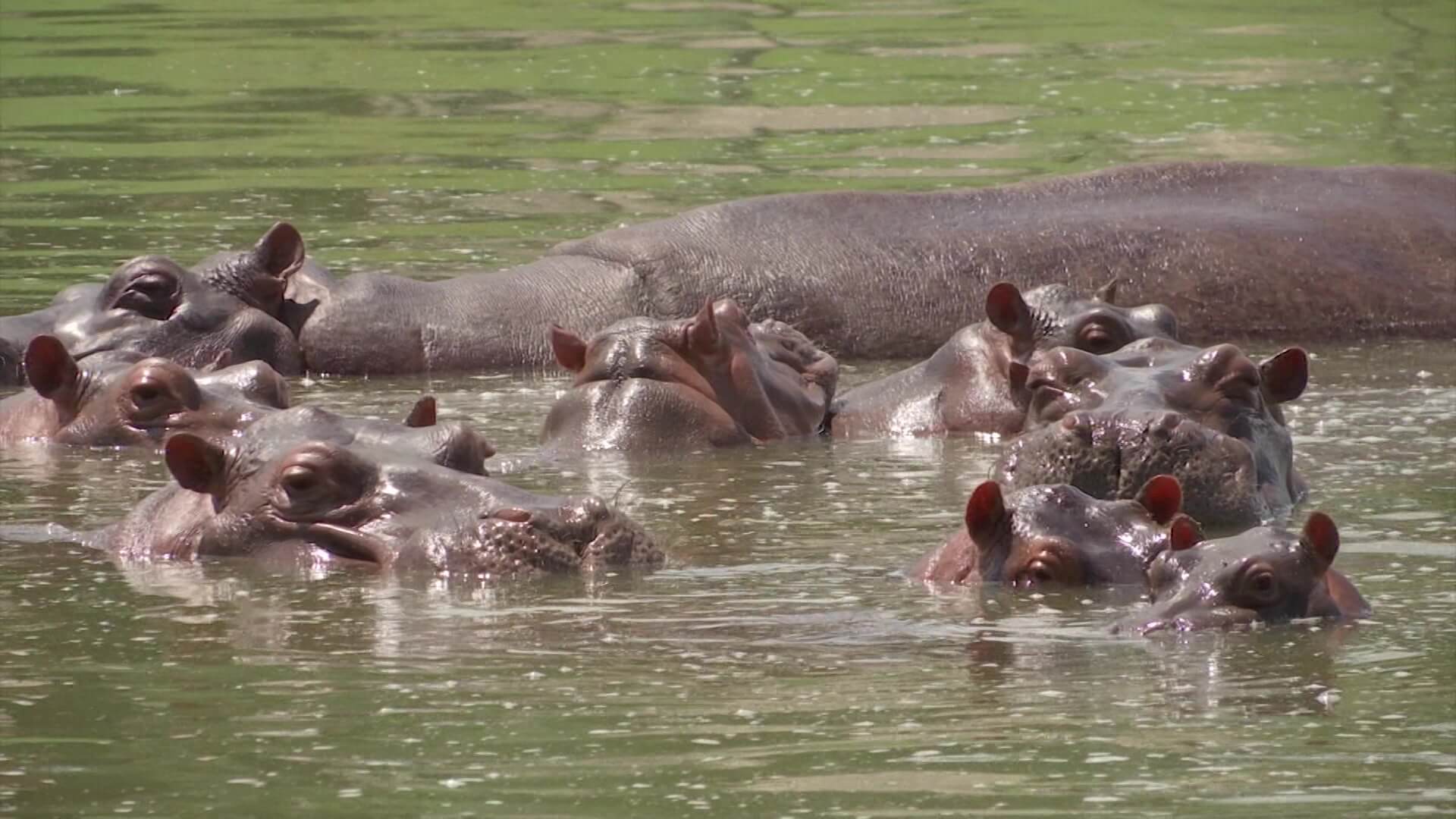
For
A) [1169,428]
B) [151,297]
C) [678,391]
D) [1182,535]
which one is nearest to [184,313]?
[151,297]

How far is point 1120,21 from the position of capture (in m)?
25.6

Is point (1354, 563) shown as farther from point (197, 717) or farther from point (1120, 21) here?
point (1120, 21)

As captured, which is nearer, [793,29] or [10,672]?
[10,672]

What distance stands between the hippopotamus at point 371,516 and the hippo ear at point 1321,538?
1.63 meters

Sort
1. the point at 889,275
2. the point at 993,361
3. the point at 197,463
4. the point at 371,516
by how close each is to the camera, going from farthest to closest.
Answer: the point at 889,275 < the point at 993,361 < the point at 197,463 < the point at 371,516

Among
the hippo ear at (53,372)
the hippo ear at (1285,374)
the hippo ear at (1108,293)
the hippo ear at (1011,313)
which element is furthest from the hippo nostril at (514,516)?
the hippo ear at (1108,293)

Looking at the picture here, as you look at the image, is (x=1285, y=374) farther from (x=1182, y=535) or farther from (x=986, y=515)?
(x=1182, y=535)

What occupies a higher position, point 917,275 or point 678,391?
point 678,391

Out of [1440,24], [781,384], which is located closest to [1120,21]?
[1440,24]

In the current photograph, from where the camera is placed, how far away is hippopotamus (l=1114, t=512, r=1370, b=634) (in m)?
6.18

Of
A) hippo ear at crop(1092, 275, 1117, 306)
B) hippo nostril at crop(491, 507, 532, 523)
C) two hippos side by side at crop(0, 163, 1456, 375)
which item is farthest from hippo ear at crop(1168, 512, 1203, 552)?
two hippos side by side at crop(0, 163, 1456, 375)

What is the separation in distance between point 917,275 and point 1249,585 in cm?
642

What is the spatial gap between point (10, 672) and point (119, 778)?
41.7 inches

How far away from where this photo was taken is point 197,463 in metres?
7.33
